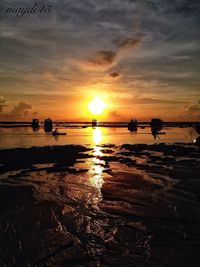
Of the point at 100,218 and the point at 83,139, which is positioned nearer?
the point at 100,218

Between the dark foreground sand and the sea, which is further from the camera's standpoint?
the sea

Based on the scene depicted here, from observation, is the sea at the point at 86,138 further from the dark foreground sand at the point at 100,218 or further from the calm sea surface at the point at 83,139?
the dark foreground sand at the point at 100,218

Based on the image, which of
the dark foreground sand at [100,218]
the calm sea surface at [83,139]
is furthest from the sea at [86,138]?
the dark foreground sand at [100,218]

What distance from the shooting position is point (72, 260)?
290 inches

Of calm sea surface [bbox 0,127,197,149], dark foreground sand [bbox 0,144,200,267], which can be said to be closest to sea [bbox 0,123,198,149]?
calm sea surface [bbox 0,127,197,149]

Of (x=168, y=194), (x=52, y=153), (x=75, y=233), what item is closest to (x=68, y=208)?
(x=75, y=233)

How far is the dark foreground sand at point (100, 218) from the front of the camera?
7598 mm

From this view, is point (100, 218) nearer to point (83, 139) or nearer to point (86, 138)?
point (83, 139)

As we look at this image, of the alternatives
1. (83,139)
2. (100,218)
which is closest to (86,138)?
(83,139)

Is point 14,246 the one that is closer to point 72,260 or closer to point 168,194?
point 72,260

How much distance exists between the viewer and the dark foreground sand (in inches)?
299

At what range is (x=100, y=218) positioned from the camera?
34.1 feet

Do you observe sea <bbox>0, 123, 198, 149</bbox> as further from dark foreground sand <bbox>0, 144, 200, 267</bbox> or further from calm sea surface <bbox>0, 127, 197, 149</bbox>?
dark foreground sand <bbox>0, 144, 200, 267</bbox>

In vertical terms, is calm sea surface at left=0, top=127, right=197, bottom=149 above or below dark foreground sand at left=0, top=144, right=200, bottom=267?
above
